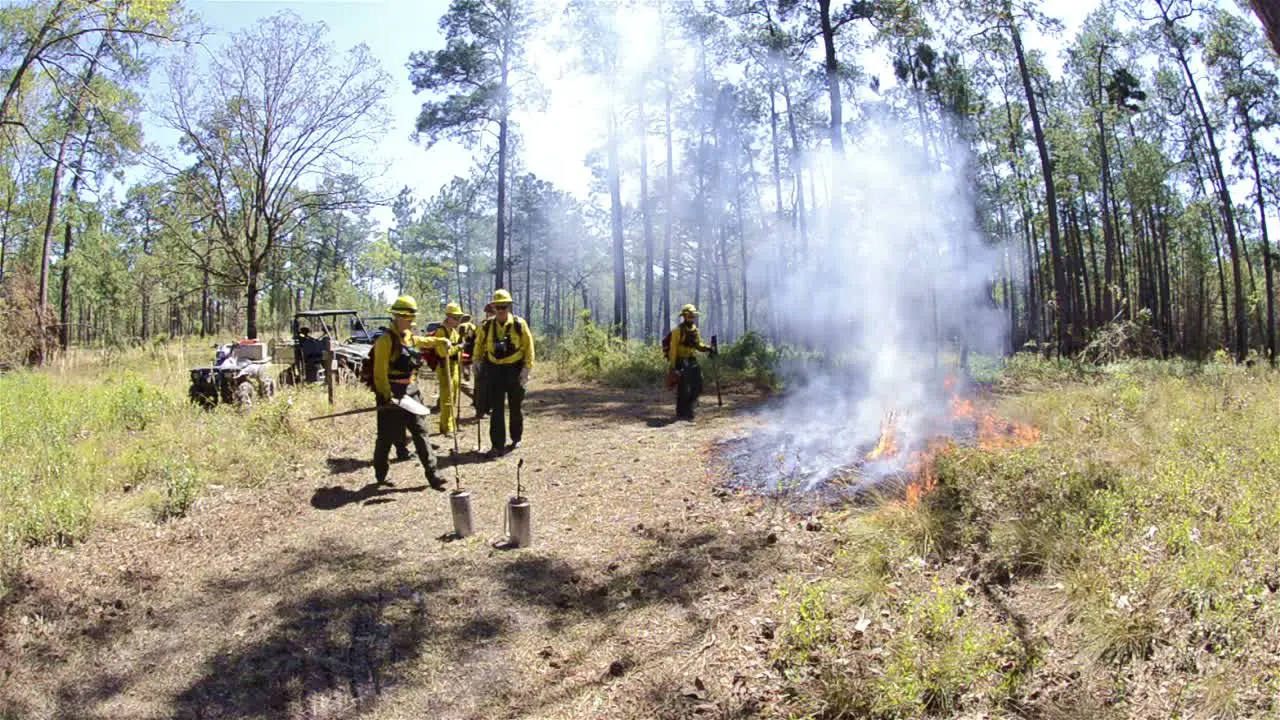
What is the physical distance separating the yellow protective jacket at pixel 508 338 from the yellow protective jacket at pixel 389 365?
1.26 m

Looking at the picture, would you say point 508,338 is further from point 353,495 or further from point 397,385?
point 353,495

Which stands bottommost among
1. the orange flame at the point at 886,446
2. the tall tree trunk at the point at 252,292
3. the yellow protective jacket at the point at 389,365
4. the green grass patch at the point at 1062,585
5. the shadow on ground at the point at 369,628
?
the shadow on ground at the point at 369,628

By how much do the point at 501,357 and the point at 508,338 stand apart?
24 centimetres

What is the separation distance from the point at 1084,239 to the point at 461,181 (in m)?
35.8

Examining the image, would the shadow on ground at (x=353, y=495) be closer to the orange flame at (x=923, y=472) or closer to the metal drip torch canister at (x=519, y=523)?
the metal drip torch canister at (x=519, y=523)

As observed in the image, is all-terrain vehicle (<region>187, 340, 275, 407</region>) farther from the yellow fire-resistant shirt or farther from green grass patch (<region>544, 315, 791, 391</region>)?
green grass patch (<region>544, 315, 791, 391</region>)

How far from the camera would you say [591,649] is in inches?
149

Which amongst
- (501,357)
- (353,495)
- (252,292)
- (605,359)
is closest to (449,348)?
(501,357)

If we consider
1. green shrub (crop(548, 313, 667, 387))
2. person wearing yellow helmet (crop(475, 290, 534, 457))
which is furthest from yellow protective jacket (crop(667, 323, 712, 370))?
green shrub (crop(548, 313, 667, 387))

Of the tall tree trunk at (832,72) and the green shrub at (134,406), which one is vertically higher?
the tall tree trunk at (832,72)

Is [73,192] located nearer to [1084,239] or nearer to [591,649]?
[591,649]

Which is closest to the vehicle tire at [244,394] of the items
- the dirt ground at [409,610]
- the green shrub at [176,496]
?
the dirt ground at [409,610]

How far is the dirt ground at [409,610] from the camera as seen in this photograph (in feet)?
11.1

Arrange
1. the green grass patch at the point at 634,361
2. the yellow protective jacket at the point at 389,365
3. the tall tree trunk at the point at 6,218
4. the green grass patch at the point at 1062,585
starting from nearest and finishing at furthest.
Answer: the green grass patch at the point at 1062,585
the yellow protective jacket at the point at 389,365
the green grass patch at the point at 634,361
the tall tree trunk at the point at 6,218
